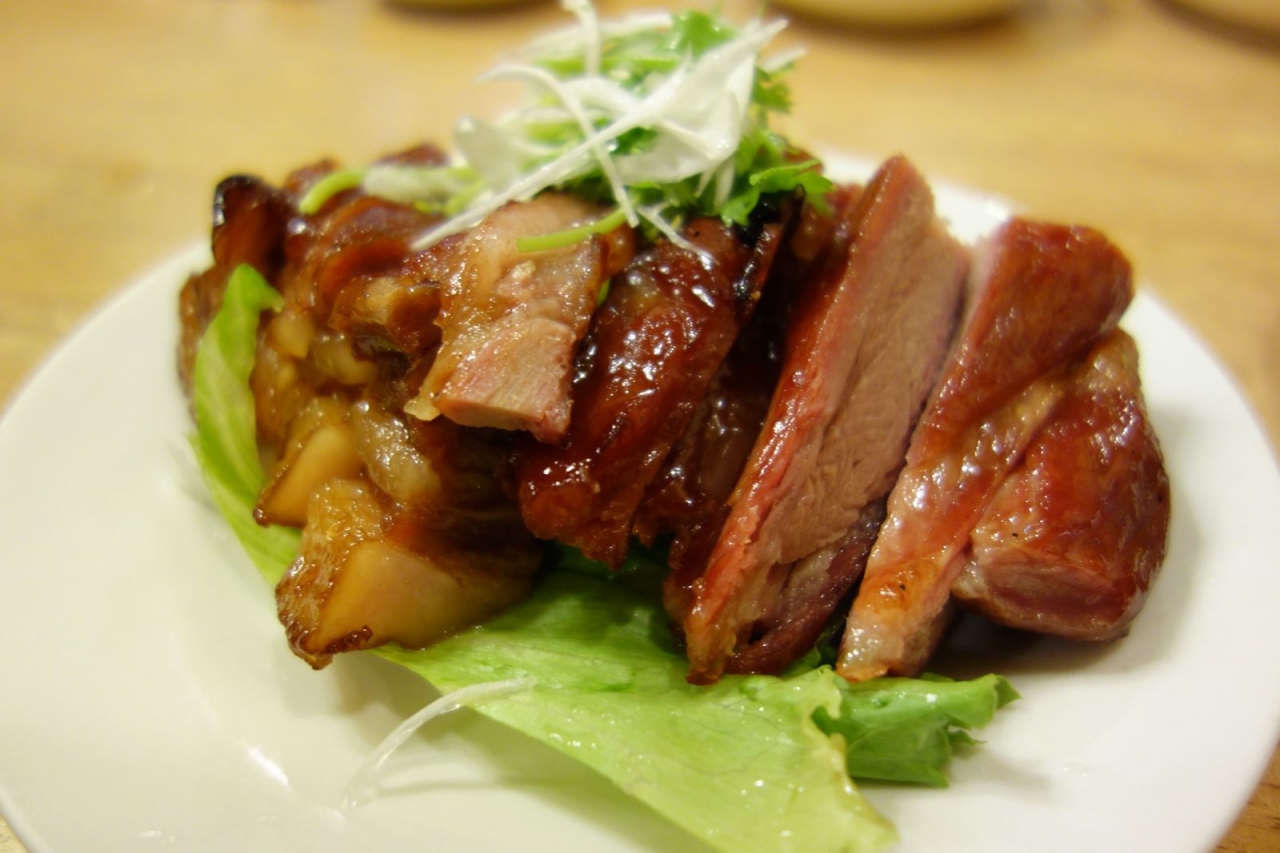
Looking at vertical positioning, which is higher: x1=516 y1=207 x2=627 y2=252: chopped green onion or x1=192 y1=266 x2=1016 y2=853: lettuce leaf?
x1=516 y1=207 x2=627 y2=252: chopped green onion

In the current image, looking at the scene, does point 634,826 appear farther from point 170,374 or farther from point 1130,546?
point 170,374

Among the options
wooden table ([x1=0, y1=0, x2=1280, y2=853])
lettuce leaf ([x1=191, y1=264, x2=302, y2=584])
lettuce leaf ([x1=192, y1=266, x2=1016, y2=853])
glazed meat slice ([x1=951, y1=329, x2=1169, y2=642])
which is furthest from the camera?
wooden table ([x1=0, y1=0, x2=1280, y2=853])

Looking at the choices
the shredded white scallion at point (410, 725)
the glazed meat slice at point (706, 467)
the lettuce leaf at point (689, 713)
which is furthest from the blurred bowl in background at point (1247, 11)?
the shredded white scallion at point (410, 725)

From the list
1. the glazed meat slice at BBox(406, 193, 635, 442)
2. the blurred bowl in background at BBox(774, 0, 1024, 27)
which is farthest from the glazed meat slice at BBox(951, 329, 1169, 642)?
the blurred bowl in background at BBox(774, 0, 1024, 27)

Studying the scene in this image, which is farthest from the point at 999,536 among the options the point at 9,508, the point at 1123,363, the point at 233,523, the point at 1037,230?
the point at 9,508

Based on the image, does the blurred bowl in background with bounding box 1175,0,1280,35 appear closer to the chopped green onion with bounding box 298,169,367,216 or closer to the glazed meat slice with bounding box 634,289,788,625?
the glazed meat slice with bounding box 634,289,788,625

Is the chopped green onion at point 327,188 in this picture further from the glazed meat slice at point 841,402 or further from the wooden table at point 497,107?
the wooden table at point 497,107
